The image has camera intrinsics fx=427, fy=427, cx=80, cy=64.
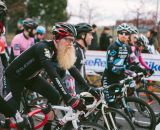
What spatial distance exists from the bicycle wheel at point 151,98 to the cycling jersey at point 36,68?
2.47 metres

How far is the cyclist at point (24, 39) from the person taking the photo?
9438mm

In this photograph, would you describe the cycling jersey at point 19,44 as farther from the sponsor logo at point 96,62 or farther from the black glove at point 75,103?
the black glove at point 75,103

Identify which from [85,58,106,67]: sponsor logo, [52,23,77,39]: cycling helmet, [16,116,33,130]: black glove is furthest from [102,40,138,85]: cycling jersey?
[85,58,106,67]: sponsor logo

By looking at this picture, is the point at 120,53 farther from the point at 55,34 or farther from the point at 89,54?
the point at 89,54

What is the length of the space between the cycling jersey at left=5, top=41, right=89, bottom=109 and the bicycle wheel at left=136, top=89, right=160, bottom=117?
247 centimetres

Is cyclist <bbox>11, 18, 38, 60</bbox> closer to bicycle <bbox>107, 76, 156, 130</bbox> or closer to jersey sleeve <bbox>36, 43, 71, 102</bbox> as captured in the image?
bicycle <bbox>107, 76, 156, 130</bbox>

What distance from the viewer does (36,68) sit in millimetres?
5477

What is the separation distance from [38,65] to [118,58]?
96.0 inches

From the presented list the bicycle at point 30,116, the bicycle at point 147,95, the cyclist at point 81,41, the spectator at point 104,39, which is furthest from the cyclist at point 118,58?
the spectator at point 104,39

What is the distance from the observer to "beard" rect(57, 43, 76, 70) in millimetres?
5188

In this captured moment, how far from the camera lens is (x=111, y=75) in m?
7.75

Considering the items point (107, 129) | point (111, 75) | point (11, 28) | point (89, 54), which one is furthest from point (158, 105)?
point (11, 28)

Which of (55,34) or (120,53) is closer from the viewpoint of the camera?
(55,34)

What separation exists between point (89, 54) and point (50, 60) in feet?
25.1
